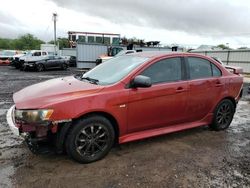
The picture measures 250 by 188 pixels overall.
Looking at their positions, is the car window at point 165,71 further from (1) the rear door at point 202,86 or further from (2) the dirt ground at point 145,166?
(2) the dirt ground at point 145,166

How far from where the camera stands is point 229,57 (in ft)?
86.0

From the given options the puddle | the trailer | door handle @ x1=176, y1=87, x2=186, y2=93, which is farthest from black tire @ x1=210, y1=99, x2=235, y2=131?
the trailer

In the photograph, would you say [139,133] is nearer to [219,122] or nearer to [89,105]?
[89,105]

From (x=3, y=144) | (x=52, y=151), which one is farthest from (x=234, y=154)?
(x=3, y=144)

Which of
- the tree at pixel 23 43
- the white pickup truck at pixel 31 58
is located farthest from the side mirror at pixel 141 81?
the tree at pixel 23 43

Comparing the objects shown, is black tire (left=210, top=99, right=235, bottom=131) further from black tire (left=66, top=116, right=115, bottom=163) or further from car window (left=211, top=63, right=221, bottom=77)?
black tire (left=66, top=116, right=115, bottom=163)

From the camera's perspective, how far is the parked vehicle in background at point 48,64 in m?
22.0

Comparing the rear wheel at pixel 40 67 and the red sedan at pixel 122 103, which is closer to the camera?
the red sedan at pixel 122 103

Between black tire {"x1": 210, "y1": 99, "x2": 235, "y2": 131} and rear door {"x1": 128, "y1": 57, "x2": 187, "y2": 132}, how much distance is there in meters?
0.98

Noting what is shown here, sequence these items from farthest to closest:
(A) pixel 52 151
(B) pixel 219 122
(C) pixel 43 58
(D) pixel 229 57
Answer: (D) pixel 229 57 < (C) pixel 43 58 < (B) pixel 219 122 < (A) pixel 52 151

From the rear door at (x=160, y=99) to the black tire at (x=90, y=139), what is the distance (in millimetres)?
425

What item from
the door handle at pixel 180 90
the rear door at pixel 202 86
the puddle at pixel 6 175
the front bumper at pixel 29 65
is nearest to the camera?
the puddle at pixel 6 175

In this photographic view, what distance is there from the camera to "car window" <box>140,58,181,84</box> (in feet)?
14.5

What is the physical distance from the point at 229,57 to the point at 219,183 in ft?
82.0
